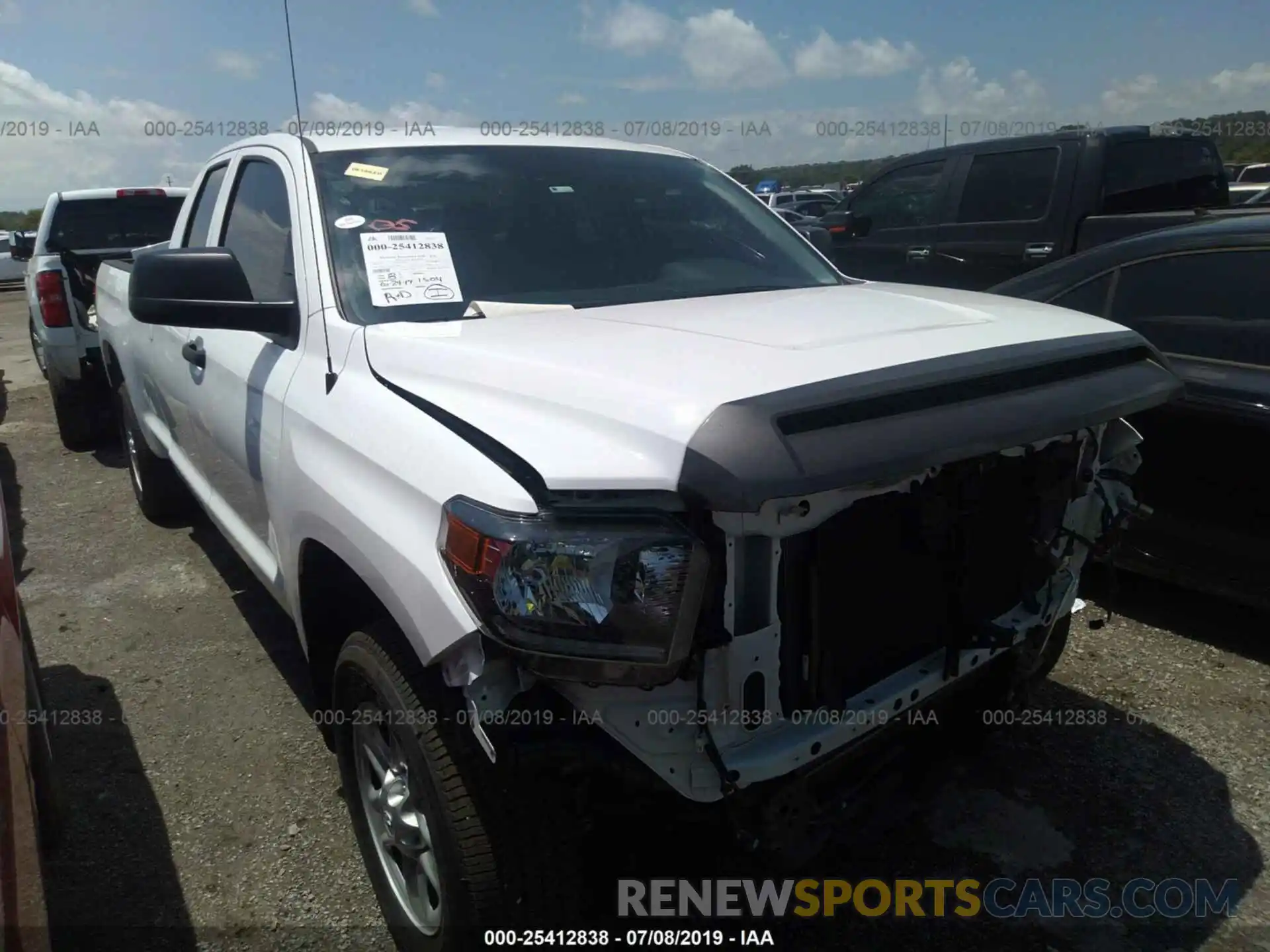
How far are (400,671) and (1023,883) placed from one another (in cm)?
178

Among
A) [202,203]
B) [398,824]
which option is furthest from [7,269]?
[398,824]

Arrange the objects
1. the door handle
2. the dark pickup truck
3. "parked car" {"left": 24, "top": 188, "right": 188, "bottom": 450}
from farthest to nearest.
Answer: "parked car" {"left": 24, "top": 188, "right": 188, "bottom": 450} < the dark pickup truck < the door handle

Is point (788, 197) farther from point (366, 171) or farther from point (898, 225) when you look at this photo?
point (366, 171)

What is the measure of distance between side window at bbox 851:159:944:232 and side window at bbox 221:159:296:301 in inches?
206

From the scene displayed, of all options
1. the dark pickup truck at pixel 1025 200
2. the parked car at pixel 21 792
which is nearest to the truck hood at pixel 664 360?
the parked car at pixel 21 792

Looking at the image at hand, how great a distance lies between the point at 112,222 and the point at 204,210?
4761mm

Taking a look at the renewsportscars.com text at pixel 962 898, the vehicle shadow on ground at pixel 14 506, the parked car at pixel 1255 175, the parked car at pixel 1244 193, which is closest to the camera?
the renewsportscars.com text at pixel 962 898

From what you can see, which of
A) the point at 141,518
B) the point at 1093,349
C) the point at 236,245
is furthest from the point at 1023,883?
the point at 141,518

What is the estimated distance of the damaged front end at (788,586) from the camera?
1636 millimetres

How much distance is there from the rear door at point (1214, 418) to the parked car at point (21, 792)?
3.66 m

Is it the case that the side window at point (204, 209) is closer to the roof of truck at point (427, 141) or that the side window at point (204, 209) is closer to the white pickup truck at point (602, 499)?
the roof of truck at point (427, 141)

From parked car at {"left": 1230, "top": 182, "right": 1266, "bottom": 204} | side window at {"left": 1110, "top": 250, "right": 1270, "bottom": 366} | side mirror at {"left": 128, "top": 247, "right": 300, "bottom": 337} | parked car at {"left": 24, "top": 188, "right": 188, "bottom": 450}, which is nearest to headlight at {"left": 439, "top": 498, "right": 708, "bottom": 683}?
side mirror at {"left": 128, "top": 247, "right": 300, "bottom": 337}

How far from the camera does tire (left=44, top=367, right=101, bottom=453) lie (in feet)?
23.7

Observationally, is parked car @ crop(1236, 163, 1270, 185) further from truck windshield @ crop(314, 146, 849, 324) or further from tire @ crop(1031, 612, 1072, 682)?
tire @ crop(1031, 612, 1072, 682)
